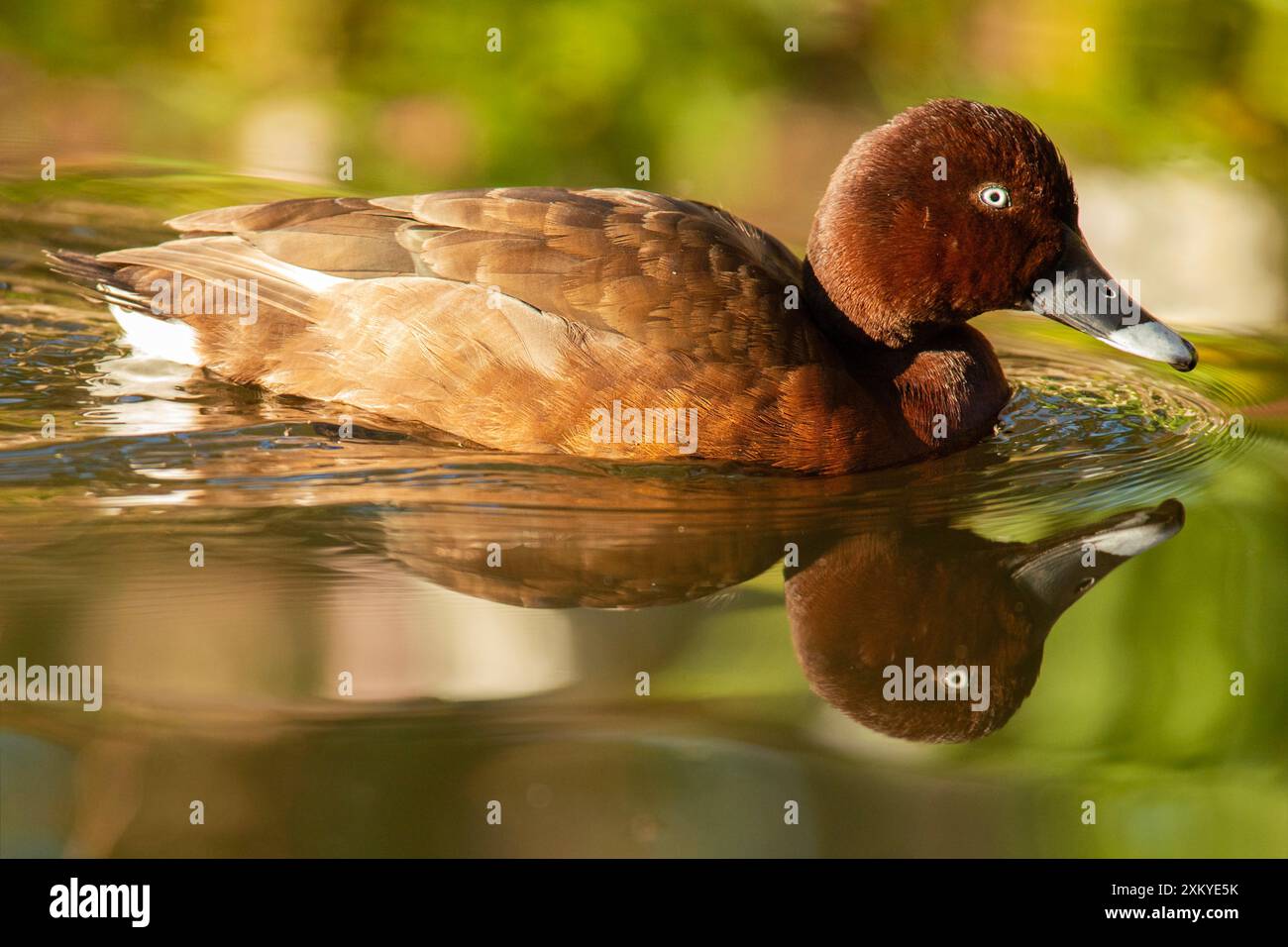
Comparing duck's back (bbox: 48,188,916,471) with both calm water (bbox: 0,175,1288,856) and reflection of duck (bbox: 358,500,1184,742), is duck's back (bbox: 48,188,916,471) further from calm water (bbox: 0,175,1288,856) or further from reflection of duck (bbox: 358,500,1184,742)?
reflection of duck (bbox: 358,500,1184,742)

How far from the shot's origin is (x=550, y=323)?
5.29m

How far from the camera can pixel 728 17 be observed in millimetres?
8734

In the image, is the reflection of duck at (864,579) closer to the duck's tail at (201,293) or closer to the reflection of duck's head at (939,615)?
the reflection of duck's head at (939,615)

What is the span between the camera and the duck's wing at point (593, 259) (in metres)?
5.23

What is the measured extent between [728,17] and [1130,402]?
3622 mm

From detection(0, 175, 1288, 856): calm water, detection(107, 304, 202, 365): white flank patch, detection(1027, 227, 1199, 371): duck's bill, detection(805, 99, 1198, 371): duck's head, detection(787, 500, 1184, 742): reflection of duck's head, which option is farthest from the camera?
detection(107, 304, 202, 365): white flank patch

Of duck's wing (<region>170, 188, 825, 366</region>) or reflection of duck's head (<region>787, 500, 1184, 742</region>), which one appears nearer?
reflection of duck's head (<region>787, 500, 1184, 742</region>)

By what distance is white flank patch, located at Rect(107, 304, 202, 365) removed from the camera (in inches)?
237

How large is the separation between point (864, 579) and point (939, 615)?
0.93ft

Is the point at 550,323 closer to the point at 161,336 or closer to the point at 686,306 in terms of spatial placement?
the point at 686,306

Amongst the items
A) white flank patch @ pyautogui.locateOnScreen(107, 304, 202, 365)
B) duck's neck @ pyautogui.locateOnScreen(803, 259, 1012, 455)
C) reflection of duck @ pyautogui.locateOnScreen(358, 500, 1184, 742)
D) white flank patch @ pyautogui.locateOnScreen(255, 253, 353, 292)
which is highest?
white flank patch @ pyautogui.locateOnScreen(255, 253, 353, 292)

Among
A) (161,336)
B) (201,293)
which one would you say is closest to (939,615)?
(201,293)

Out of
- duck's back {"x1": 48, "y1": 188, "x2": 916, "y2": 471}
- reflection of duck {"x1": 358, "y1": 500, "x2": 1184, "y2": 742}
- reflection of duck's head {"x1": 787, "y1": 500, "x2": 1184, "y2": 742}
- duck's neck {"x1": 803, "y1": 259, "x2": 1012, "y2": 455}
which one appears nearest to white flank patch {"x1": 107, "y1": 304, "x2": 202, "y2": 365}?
duck's back {"x1": 48, "y1": 188, "x2": 916, "y2": 471}

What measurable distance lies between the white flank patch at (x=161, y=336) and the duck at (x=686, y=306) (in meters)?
0.22
